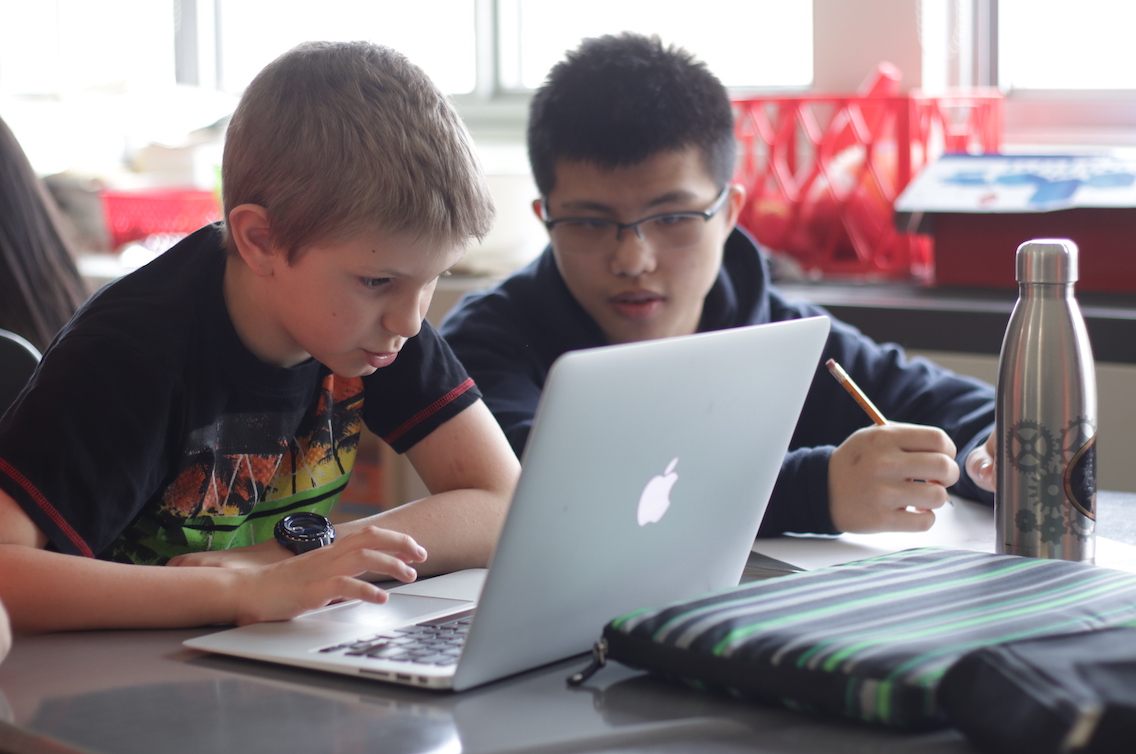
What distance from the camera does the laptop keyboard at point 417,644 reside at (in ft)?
2.22

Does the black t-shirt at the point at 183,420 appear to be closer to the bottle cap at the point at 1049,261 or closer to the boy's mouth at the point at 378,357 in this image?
the boy's mouth at the point at 378,357

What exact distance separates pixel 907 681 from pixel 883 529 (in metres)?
0.44

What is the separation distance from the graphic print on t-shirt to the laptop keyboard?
34 cm

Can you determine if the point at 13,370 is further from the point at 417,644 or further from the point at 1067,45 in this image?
the point at 1067,45

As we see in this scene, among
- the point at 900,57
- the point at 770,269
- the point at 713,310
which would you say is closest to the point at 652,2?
the point at 900,57

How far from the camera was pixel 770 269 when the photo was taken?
6.55 feet

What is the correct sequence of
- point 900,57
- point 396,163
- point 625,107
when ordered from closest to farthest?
point 396,163, point 625,107, point 900,57

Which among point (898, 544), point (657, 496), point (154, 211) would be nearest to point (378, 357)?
point (657, 496)

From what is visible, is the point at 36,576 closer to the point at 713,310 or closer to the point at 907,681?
the point at 907,681

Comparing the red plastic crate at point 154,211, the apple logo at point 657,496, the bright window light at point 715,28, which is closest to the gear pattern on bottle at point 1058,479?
the apple logo at point 657,496

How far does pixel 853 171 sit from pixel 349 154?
50.3 inches

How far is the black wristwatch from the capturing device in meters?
0.93

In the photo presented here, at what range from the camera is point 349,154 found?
35.5 inches

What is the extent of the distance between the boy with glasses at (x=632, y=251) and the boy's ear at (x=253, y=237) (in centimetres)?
37
